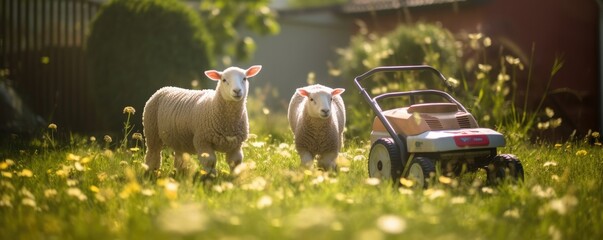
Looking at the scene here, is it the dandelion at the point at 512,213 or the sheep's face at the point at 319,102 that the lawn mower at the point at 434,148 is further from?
the dandelion at the point at 512,213

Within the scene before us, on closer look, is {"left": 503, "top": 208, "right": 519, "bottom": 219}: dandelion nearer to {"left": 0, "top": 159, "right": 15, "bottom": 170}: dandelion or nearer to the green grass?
the green grass

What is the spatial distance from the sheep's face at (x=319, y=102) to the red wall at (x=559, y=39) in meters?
5.95

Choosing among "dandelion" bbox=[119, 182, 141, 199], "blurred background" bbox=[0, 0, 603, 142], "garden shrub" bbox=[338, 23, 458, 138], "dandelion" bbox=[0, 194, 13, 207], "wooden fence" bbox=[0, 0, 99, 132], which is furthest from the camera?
"wooden fence" bbox=[0, 0, 99, 132]

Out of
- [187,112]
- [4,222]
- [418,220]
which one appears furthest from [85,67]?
[418,220]

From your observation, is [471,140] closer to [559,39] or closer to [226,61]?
[226,61]

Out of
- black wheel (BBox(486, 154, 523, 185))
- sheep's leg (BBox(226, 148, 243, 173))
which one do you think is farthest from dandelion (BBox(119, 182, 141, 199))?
black wheel (BBox(486, 154, 523, 185))

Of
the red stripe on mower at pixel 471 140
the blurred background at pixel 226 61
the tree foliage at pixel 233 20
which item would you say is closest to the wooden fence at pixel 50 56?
the blurred background at pixel 226 61

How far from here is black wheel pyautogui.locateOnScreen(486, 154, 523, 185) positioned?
5.71 meters

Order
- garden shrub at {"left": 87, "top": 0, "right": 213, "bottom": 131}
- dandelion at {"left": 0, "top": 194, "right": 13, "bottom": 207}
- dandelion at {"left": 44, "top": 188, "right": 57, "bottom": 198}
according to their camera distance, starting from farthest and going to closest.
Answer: garden shrub at {"left": 87, "top": 0, "right": 213, "bottom": 131}
dandelion at {"left": 44, "top": 188, "right": 57, "bottom": 198}
dandelion at {"left": 0, "top": 194, "right": 13, "bottom": 207}

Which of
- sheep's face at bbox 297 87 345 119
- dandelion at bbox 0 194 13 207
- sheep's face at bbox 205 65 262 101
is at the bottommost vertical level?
dandelion at bbox 0 194 13 207

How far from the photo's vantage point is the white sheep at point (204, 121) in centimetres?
627

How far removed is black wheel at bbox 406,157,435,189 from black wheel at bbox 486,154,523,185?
51 cm

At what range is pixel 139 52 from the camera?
11.2 meters

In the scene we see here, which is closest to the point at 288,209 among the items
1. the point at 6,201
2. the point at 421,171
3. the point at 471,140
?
the point at 421,171
